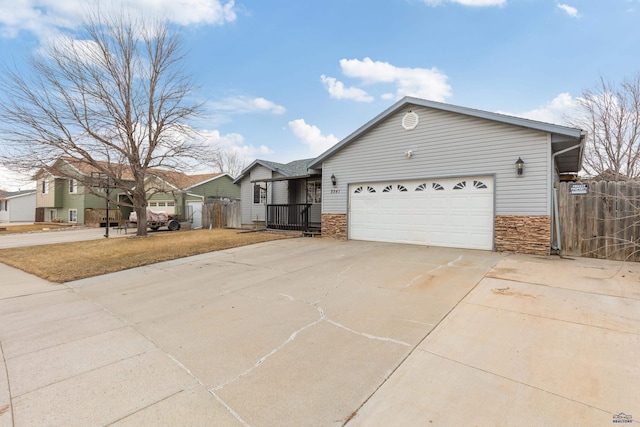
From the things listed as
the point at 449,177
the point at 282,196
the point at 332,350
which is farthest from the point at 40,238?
the point at 449,177

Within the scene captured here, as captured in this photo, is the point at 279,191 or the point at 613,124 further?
the point at 613,124

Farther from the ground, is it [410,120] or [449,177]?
[410,120]

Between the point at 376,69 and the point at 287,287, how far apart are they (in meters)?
13.4

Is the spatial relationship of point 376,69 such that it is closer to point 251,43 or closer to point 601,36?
point 251,43

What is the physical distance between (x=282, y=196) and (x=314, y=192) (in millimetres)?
2080

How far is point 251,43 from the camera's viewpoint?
42.0 feet

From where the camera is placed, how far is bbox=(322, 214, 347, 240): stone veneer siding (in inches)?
451

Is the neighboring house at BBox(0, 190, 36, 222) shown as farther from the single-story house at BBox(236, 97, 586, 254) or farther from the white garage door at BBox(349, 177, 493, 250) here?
the white garage door at BBox(349, 177, 493, 250)

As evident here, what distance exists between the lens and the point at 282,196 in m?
16.0

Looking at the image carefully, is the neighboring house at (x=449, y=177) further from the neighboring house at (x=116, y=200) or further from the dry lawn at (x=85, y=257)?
the neighboring house at (x=116, y=200)

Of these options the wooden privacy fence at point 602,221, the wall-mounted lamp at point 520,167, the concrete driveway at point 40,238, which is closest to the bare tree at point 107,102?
the concrete driveway at point 40,238

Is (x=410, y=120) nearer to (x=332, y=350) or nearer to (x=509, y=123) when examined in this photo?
(x=509, y=123)

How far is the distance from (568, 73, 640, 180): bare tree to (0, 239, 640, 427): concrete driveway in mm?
16749

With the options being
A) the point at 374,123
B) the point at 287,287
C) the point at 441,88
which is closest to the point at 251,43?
the point at 374,123
